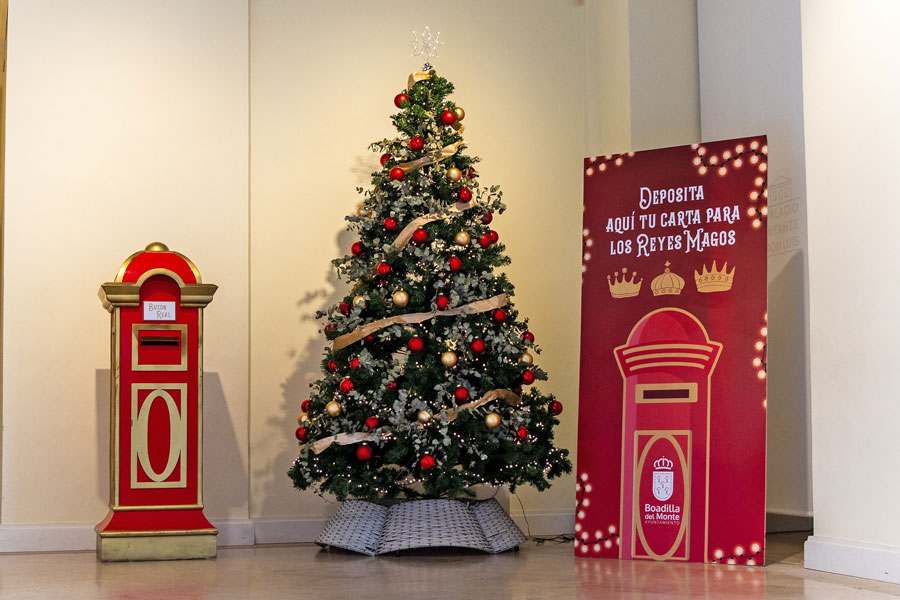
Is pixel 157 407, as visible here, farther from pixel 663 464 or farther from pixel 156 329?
pixel 663 464

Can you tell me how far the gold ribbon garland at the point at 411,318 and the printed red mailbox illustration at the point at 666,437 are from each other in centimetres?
63

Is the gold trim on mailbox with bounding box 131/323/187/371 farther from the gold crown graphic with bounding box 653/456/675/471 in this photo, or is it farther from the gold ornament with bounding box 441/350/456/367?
the gold crown graphic with bounding box 653/456/675/471

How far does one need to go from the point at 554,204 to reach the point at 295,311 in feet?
5.05

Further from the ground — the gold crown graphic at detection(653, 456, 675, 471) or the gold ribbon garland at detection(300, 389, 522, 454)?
the gold ribbon garland at detection(300, 389, 522, 454)

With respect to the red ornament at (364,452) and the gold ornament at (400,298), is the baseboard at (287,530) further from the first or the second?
the gold ornament at (400,298)

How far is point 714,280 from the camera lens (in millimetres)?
4203

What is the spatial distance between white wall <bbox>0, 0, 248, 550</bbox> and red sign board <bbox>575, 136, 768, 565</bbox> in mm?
1774

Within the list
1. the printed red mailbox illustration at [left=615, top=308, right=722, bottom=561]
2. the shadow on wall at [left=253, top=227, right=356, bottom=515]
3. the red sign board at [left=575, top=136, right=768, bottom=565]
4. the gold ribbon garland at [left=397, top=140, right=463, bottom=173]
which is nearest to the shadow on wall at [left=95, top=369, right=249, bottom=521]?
the shadow on wall at [left=253, top=227, right=356, bottom=515]

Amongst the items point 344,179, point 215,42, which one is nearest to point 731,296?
point 344,179

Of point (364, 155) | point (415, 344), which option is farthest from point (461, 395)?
point (364, 155)

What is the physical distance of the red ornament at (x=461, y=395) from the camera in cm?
428

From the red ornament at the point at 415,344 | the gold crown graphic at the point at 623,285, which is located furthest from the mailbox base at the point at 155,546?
the gold crown graphic at the point at 623,285

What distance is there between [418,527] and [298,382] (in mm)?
1137

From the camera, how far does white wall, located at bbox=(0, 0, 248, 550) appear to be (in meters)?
4.70
